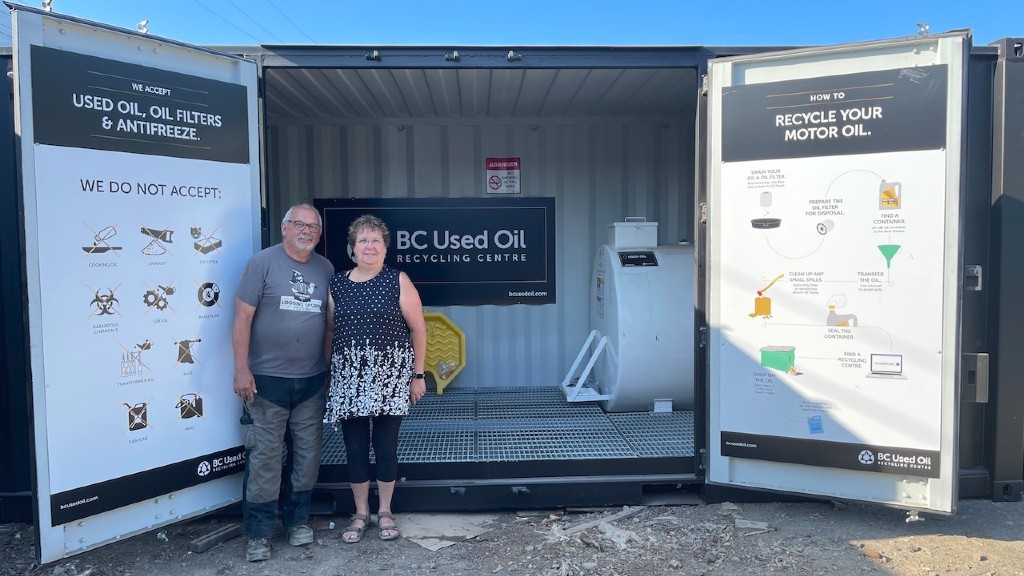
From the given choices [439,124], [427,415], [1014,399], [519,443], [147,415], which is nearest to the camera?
[147,415]

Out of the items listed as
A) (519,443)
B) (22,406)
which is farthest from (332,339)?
(22,406)

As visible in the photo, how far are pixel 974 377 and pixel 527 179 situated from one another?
3.67 metres

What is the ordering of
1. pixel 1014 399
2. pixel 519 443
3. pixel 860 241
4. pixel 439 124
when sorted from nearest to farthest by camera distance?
1. pixel 860 241
2. pixel 1014 399
3. pixel 519 443
4. pixel 439 124

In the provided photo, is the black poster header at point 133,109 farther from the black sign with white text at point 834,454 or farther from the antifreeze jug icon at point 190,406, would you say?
the black sign with white text at point 834,454

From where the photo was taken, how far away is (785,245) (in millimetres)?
3293

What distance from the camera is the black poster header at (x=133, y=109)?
2682 mm

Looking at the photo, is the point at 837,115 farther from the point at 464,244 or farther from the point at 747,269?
the point at 464,244

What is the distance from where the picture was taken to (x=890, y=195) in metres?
3.13

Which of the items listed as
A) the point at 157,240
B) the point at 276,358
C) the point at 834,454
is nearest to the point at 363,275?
the point at 276,358

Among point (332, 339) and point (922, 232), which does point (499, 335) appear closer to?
point (332, 339)

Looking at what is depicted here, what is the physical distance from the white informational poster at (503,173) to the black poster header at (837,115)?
255 centimetres

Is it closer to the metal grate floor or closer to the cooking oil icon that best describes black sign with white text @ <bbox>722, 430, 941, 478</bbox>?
the metal grate floor

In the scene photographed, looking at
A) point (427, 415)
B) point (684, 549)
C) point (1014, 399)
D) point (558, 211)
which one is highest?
point (558, 211)

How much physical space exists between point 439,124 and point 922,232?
3.89 m
